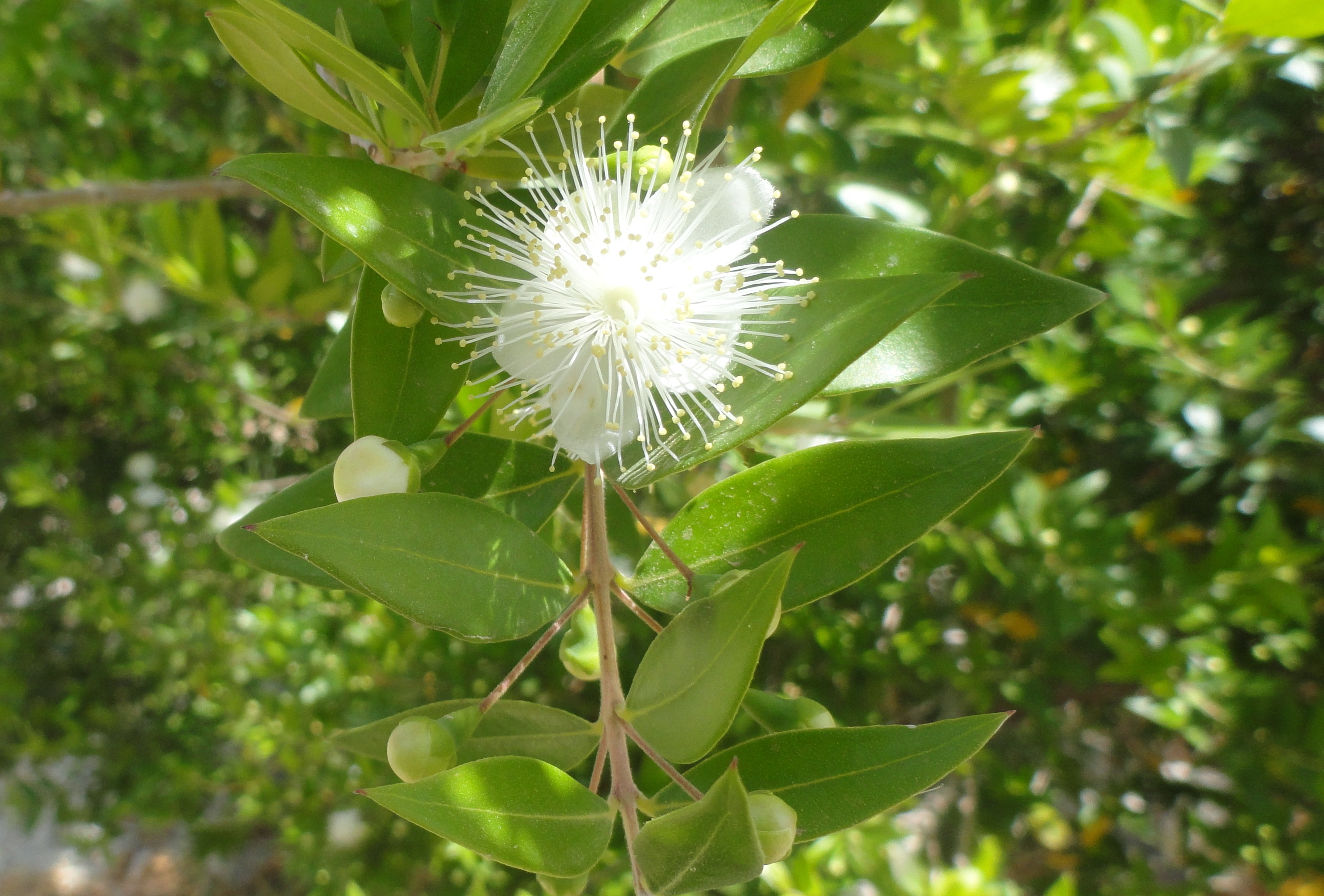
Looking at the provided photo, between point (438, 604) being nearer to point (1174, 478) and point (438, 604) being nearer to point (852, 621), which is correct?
point (852, 621)

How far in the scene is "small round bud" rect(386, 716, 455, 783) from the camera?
2.13 feet

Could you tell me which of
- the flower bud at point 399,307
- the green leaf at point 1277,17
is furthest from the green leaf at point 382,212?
the green leaf at point 1277,17

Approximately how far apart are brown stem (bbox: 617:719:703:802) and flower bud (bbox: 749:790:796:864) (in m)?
0.05

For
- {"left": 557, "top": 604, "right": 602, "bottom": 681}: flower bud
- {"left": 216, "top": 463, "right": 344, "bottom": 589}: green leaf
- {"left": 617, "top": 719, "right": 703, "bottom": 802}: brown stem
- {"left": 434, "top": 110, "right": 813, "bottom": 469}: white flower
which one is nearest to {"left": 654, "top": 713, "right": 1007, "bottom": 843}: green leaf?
{"left": 617, "top": 719, "right": 703, "bottom": 802}: brown stem

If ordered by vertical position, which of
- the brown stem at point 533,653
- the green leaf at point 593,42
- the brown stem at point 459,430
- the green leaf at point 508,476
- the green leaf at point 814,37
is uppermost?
the green leaf at point 593,42

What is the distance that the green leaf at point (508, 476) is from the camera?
0.75 metres

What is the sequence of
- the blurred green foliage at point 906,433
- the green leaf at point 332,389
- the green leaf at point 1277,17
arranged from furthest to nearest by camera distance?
the blurred green foliage at point 906,433 < the green leaf at point 1277,17 < the green leaf at point 332,389

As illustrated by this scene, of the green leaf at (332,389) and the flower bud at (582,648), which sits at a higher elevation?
the green leaf at (332,389)

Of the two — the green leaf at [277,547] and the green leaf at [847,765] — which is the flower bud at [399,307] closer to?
the green leaf at [277,547]

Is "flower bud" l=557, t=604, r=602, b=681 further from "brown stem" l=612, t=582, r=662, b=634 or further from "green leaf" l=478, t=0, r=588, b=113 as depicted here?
"green leaf" l=478, t=0, r=588, b=113

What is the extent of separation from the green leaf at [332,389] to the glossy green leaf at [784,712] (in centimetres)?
46

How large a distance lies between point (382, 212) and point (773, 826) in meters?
0.48

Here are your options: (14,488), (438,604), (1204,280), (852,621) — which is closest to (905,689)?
(852,621)

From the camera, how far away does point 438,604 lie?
0.59 m
